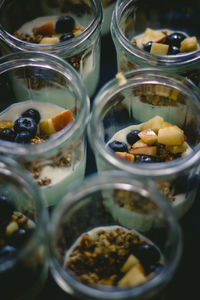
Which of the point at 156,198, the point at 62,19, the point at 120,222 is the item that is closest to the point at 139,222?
the point at 120,222

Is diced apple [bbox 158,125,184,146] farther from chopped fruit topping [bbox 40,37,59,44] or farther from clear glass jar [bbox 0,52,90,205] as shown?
chopped fruit topping [bbox 40,37,59,44]

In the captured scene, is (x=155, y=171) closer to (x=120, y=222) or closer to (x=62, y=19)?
(x=120, y=222)

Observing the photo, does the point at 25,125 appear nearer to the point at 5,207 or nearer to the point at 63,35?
the point at 5,207

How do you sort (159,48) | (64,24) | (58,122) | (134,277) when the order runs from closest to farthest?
(134,277), (58,122), (159,48), (64,24)

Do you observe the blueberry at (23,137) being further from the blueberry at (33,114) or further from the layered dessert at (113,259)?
the layered dessert at (113,259)

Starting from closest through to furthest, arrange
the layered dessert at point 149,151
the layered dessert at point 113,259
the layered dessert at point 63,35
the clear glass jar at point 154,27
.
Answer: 1. the layered dessert at point 113,259
2. the layered dessert at point 149,151
3. the clear glass jar at point 154,27
4. the layered dessert at point 63,35

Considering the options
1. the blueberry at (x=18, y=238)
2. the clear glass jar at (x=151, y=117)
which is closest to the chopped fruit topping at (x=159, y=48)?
the clear glass jar at (x=151, y=117)

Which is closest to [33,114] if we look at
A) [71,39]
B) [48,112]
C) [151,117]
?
[48,112]
